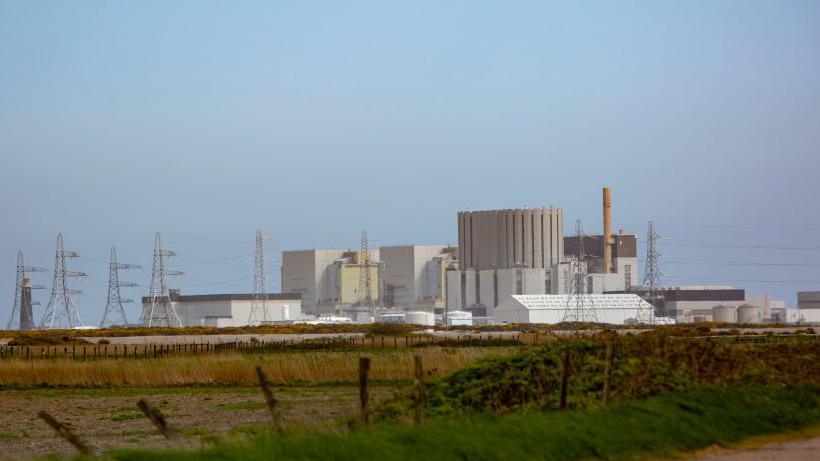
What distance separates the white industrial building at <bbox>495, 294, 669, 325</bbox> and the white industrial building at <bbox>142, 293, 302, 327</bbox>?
2863 centimetres

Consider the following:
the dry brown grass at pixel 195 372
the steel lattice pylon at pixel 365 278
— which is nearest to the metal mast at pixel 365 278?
the steel lattice pylon at pixel 365 278

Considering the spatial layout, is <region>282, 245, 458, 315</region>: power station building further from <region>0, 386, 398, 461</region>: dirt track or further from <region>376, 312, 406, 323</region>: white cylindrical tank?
<region>0, 386, 398, 461</region>: dirt track

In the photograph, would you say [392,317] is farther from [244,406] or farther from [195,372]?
[244,406]

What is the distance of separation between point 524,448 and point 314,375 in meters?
22.7

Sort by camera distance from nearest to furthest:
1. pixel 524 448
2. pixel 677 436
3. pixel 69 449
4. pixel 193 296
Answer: pixel 524 448, pixel 677 436, pixel 69 449, pixel 193 296

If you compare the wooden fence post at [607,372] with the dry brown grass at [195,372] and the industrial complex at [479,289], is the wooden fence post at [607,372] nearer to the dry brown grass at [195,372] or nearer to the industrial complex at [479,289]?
the dry brown grass at [195,372]

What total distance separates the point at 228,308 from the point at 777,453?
131 metres

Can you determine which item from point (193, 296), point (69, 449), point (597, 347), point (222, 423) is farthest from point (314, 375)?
point (193, 296)

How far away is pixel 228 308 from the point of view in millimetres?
143000

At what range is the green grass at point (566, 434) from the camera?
12.5 metres

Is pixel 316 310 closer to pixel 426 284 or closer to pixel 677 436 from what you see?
pixel 426 284

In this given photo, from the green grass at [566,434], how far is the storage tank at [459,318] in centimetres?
10990

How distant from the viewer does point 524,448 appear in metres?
13.5

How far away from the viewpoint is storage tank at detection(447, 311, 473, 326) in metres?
128
